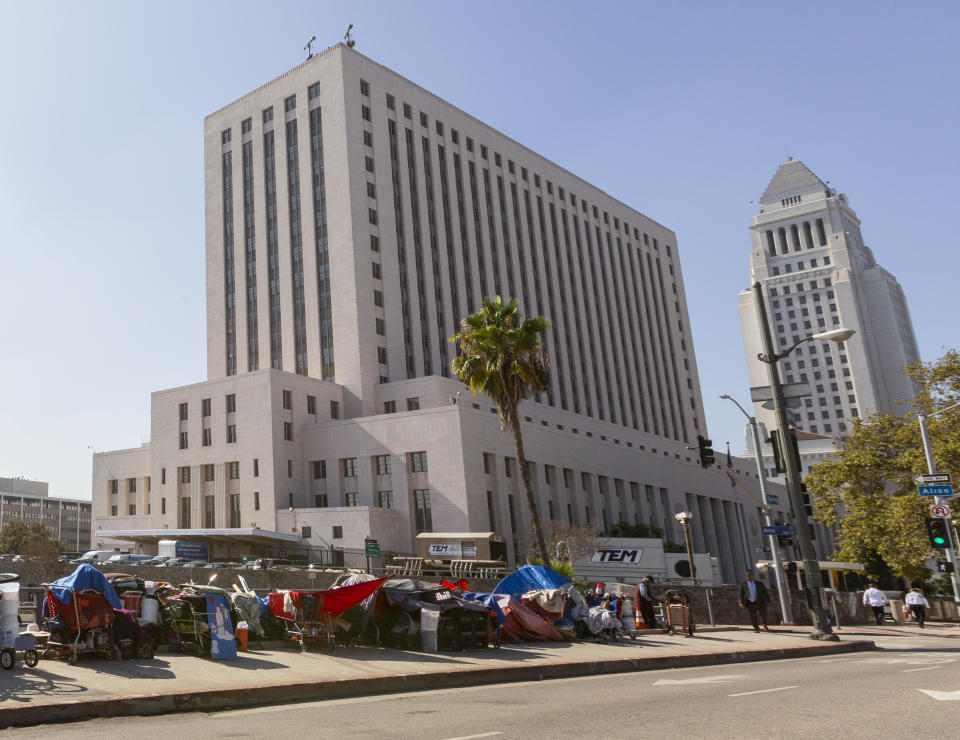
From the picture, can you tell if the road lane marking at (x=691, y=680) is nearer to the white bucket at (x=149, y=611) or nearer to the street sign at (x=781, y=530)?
the white bucket at (x=149, y=611)

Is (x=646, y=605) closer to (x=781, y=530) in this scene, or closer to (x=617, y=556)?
(x=781, y=530)

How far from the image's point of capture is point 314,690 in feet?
40.8

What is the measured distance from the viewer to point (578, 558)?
177 ft

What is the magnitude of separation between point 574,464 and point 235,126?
1988 inches

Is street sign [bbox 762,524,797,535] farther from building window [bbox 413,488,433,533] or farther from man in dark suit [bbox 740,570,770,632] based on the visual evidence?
building window [bbox 413,488,433,533]

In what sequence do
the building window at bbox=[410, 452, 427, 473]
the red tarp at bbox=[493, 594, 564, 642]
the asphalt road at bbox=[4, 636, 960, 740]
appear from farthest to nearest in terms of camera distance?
1. the building window at bbox=[410, 452, 427, 473]
2. the red tarp at bbox=[493, 594, 564, 642]
3. the asphalt road at bbox=[4, 636, 960, 740]

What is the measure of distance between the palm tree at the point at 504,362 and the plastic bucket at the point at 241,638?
79.2 ft

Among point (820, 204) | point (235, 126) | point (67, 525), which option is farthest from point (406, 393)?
point (67, 525)

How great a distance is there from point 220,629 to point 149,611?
162 cm

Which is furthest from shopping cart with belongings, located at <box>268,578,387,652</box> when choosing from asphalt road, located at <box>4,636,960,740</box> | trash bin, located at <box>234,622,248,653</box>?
asphalt road, located at <box>4,636,960,740</box>

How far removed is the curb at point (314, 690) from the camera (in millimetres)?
Answer: 10094

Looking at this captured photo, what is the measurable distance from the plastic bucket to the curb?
13.3ft

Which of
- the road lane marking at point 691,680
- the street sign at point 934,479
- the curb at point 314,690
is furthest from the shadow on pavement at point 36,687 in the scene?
the street sign at point 934,479

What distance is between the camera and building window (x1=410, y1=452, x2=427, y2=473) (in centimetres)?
6244
